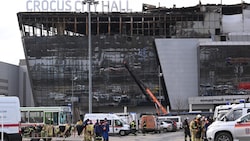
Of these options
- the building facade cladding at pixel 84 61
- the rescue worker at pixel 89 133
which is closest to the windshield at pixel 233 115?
the rescue worker at pixel 89 133

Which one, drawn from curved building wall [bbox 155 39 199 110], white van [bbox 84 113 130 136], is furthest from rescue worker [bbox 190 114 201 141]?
curved building wall [bbox 155 39 199 110]

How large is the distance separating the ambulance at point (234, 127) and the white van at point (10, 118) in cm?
955

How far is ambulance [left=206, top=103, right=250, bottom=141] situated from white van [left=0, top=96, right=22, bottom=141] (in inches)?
376

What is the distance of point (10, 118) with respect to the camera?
76.1ft

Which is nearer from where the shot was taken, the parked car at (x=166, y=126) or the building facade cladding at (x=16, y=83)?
the parked car at (x=166, y=126)

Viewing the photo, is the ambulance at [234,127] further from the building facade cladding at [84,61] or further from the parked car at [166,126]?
the building facade cladding at [84,61]

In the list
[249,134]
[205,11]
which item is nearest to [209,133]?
[249,134]

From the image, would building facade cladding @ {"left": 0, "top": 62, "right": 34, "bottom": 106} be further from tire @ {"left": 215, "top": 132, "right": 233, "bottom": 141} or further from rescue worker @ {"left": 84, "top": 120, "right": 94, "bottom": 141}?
tire @ {"left": 215, "top": 132, "right": 233, "bottom": 141}

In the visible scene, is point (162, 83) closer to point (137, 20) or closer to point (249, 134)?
point (137, 20)

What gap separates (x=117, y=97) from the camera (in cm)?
9044

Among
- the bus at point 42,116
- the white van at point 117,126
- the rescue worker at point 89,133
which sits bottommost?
the white van at point 117,126

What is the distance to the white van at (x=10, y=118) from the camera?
75.5ft

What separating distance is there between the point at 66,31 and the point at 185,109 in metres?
29.9

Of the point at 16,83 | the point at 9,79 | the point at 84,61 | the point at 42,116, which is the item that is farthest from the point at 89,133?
the point at 16,83
